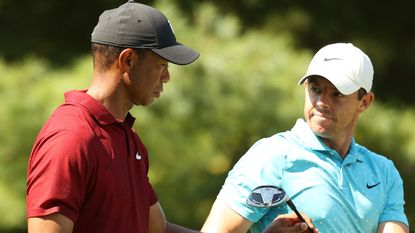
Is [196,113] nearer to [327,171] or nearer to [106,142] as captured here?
[327,171]

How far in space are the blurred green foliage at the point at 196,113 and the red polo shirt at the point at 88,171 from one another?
16.2 ft

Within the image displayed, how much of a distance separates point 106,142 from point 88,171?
0.16 metres

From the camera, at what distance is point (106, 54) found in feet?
12.2

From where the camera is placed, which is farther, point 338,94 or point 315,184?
point 338,94

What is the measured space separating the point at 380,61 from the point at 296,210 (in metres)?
8.20

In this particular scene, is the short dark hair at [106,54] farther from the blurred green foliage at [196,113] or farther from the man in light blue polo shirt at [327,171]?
the blurred green foliage at [196,113]

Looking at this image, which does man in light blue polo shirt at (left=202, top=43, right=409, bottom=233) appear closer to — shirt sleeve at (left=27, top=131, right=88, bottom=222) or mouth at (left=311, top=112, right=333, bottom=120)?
mouth at (left=311, top=112, right=333, bottom=120)

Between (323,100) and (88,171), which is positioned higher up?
(323,100)

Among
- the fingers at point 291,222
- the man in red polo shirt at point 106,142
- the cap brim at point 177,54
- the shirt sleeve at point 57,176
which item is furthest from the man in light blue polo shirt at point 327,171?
the shirt sleeve at point 57,176

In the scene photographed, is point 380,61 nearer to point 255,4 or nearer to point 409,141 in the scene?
point 255,4

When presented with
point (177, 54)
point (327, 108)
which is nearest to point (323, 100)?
point (327, 108)

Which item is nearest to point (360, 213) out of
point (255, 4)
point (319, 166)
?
point (319, 166)

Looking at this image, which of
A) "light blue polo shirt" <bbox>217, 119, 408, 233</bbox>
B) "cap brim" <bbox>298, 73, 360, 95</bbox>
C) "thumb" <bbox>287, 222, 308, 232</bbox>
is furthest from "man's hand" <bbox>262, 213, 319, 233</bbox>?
"cap brim" <bbox>298, 73, 360, 95</bbox>

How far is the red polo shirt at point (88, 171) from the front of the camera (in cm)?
338
